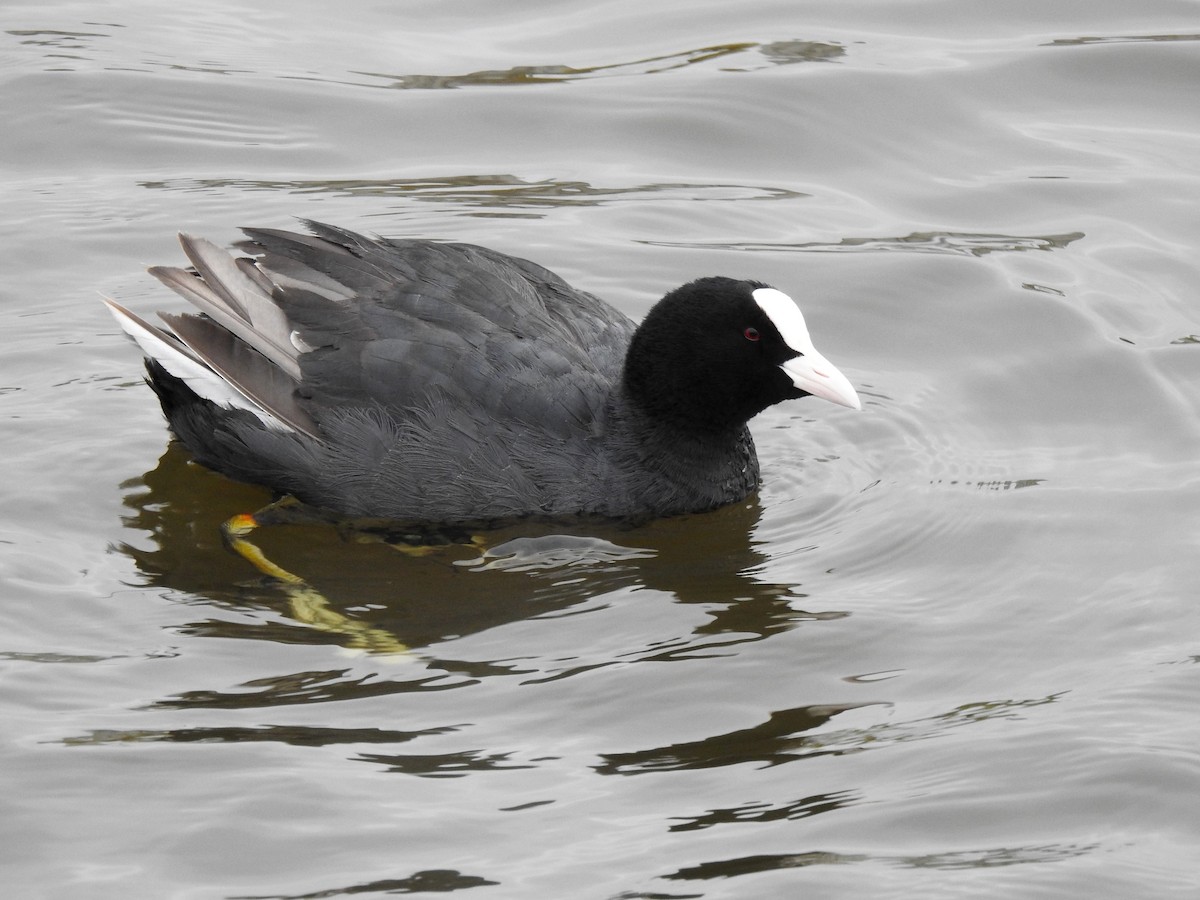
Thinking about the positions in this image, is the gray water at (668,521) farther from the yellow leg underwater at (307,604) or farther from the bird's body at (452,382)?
the bird's body at (452,382)

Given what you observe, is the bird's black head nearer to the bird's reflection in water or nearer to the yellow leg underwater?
the bird's reflection in water

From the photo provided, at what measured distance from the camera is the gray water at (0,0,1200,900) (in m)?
4.63

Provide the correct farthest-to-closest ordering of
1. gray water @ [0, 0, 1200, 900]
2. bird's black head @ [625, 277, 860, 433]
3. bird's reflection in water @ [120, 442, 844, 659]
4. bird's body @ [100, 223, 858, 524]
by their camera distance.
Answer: bird's black head @ [625, 277, 860, 433] → bird's body @ [100, 223, 858, 524] → bird's reflection in water @ [120, 442, 844, 659] → gray water @ [0, 0, 1200, 900]

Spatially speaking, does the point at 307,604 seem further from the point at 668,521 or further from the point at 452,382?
the point at 668,521

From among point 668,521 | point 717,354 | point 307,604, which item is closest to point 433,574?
point 307,604

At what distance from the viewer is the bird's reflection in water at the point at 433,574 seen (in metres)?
5.62

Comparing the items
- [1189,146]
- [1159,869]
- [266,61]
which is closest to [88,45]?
[266,61]

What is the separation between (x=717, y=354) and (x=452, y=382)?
91 centimetres

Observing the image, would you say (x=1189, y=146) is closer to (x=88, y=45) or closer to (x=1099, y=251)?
(x=1099, y=251)

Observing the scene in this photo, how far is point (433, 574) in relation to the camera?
5.97m

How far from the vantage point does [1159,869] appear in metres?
4.54

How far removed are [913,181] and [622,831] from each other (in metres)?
5.04

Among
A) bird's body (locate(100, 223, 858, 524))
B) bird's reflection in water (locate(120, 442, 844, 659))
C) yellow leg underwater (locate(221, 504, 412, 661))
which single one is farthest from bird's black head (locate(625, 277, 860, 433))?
yellow leg underwater (locate(221, 504, 412, 661))

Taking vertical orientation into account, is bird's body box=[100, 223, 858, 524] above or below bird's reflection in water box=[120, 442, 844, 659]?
above
